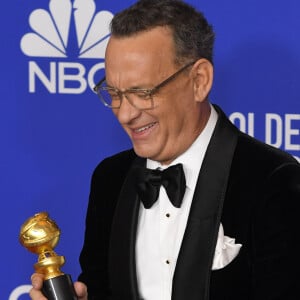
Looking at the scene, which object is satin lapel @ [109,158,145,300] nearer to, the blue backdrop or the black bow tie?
the black bow tie

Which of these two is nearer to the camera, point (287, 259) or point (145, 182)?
point (287, 259)

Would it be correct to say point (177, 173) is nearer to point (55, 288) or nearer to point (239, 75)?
point (55, 288)

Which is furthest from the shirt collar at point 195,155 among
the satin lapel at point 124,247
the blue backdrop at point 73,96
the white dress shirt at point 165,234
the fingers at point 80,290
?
the blue backdrop at point 73,96

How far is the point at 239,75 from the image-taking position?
2.14 meters

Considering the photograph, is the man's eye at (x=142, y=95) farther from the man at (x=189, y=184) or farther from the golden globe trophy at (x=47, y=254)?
the golden globe trophy at (x=47, y=254)

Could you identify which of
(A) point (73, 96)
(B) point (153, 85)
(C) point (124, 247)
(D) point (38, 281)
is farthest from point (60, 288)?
(A) point (73, 96)

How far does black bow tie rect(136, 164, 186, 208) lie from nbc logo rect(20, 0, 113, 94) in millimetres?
451

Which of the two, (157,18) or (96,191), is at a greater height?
(157,18)

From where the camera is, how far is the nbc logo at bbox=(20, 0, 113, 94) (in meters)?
2.16

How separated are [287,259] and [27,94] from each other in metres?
0.84

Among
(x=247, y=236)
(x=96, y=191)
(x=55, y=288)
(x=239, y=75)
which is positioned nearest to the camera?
(x=55, y=288)

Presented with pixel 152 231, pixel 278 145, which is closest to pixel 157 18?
pixel 152 231

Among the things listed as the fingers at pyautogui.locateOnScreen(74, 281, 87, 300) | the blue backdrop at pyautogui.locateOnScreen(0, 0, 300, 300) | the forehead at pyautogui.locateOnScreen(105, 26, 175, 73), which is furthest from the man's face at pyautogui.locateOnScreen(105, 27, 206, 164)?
the blue backdrop at pyautogui.locateOnScreen(0, 0, 300, 300)

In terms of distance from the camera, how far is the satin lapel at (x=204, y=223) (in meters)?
1.68
